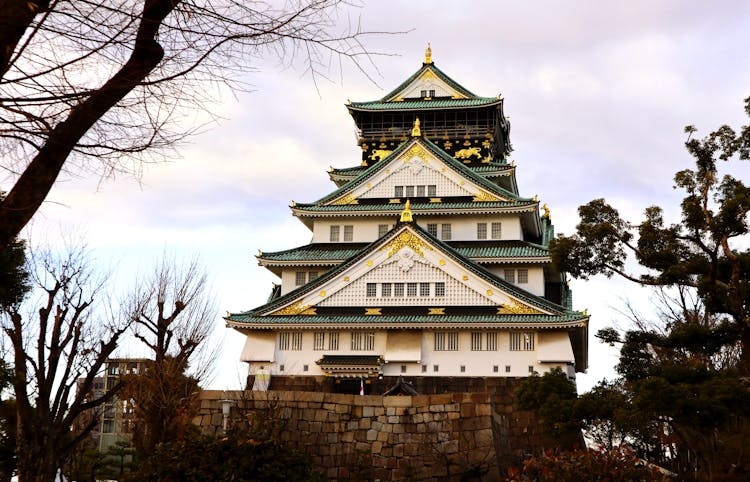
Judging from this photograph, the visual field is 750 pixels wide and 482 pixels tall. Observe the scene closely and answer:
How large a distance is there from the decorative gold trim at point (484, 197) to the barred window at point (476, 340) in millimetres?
7826

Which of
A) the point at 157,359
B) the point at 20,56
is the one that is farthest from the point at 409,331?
the point at 20,56

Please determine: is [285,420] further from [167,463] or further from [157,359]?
[157,359]

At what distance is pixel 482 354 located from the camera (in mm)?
38406

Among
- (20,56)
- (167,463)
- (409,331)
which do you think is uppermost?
(409,331)

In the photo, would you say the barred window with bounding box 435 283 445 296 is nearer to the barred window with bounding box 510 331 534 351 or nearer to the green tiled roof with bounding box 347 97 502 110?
the barred window with bounding box 510 331 534 351

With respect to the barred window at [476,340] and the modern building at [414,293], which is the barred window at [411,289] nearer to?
the modern building at [414,293]

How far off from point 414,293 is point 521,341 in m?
5.45

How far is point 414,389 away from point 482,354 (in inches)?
141

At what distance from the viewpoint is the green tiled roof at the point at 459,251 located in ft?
136

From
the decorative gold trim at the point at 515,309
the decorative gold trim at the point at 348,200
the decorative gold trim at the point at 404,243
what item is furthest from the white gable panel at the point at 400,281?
the decorative gold trim at the point at 348,200

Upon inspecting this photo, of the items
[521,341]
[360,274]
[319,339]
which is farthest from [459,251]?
[319,339]

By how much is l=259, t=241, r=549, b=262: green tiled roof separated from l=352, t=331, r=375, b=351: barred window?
13.9 feet

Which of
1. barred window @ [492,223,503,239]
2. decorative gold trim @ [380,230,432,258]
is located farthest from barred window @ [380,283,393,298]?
barred window @ [492,223,503,239]

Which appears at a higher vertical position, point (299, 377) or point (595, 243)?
point (595, 243)
